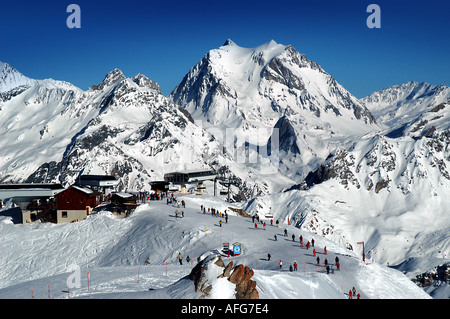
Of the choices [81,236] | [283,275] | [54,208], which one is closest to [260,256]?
[283,275]

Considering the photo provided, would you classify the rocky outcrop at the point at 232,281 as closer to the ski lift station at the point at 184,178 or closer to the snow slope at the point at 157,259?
the snow slope at the point at 157,259

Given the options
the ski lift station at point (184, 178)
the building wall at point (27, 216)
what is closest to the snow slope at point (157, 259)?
the building wall at point (27, 216)

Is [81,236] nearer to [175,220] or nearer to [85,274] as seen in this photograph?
[175,220]

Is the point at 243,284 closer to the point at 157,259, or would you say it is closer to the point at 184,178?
the point at 157,259

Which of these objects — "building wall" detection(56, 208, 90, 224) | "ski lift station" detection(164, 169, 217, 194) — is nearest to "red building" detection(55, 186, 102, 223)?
"building wall" detection(56, 208, 90, 224)

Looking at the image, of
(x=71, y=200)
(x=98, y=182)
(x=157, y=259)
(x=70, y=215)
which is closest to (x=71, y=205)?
(x=71, y=200)

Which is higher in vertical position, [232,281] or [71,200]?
[71,200]
